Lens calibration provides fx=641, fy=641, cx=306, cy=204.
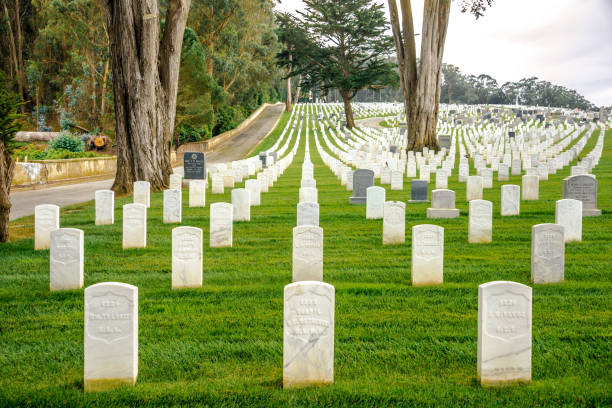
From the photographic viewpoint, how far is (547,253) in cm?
834

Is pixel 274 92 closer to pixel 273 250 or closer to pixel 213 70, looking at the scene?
pixel 213 70

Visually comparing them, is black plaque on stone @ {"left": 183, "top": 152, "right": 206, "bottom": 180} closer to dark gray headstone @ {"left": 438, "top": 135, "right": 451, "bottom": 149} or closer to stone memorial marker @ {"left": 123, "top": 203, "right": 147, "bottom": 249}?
stone memorial marker @ {"left": 123, "top": 203, "right": 147, "bottom": 249}

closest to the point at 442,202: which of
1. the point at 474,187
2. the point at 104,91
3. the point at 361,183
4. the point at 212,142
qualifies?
the point at 474,187

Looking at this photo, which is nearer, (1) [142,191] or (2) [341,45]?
(1) [142,191]

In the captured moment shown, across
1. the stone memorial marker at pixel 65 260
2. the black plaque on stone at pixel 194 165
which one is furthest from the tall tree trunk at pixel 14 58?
the stone memorial marker at pixel 65 260

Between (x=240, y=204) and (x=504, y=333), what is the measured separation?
973 centimetres

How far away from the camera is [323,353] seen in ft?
17.1

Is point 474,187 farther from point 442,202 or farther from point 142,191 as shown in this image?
point 142,191

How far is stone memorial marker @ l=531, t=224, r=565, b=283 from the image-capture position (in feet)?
27.2

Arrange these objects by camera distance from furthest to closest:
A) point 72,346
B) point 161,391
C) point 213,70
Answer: point 213,70 → point 72,346 → point 161,391

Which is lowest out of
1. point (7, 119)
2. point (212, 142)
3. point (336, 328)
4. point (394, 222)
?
point (336, 328)

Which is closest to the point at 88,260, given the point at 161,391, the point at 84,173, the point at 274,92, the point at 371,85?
the point at 161,391

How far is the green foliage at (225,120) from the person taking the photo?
196ft

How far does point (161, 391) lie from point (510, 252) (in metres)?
7.05
